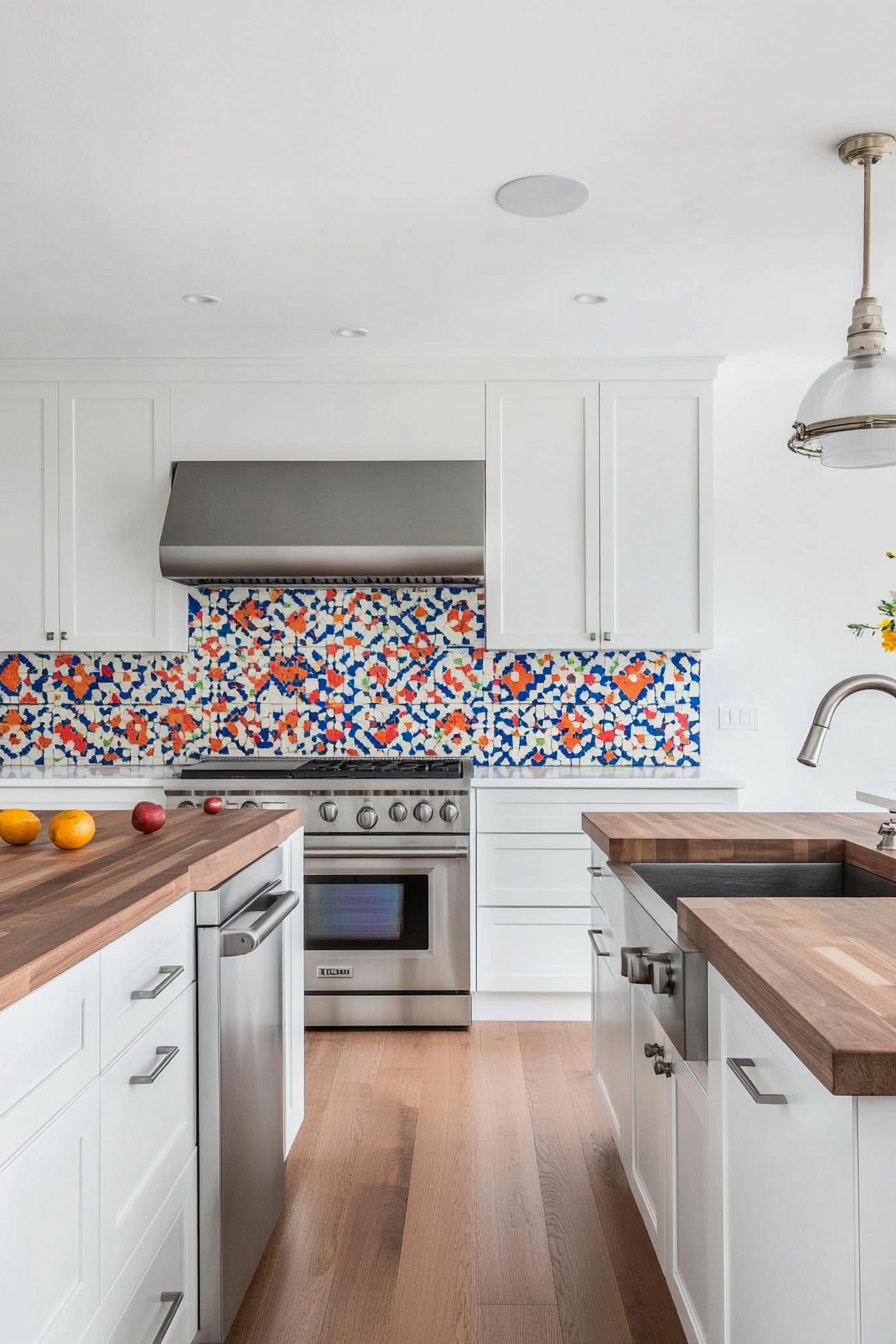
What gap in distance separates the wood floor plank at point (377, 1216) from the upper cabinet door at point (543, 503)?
1.71 m

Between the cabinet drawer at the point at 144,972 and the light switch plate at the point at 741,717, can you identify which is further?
the light switch plate at the point at 741,717

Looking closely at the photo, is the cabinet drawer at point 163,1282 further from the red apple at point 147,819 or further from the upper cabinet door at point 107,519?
the upper cabinet door at point 107,519

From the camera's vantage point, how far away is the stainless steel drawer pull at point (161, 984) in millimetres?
1441

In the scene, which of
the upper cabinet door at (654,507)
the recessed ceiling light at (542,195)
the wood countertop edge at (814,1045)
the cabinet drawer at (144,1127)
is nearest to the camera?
the wood countertop edge at (814,1045)

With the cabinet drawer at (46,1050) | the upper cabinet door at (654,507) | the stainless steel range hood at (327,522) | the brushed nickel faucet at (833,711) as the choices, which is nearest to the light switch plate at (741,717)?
the upper cabinet door at (654,507)

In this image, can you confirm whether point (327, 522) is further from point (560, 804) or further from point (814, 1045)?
point (814, 1045)

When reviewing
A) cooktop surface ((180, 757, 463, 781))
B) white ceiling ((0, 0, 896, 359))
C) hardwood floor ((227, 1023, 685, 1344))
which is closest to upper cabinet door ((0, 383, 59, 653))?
white ceiling ((0, 0, 896, 359))

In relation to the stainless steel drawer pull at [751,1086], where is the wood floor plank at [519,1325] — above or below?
below

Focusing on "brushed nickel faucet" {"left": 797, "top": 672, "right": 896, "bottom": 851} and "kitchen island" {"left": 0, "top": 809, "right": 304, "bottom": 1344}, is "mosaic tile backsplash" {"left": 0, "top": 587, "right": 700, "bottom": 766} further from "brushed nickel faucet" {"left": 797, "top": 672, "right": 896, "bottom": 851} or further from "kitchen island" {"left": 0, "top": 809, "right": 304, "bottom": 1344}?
"brushed nickel faucet" {"left": 797, "top": 672, "right": 896, "bottom": 851}

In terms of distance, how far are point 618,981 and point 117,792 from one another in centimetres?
221

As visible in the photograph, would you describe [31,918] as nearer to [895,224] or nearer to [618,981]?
[618,981]

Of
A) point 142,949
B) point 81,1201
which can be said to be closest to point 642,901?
point 142,949

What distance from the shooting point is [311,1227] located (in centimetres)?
223

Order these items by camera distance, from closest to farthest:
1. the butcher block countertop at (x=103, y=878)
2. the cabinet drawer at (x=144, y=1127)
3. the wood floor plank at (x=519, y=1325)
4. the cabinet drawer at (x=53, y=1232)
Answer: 1. the cabinet drawer at (x=53, y=1232)
2. the butcher block countertop at (x=103, y=878)
3. the cabinet drawer at (x=144, y=1127)
4. the wood floor plank at (x=519, y=1325)
